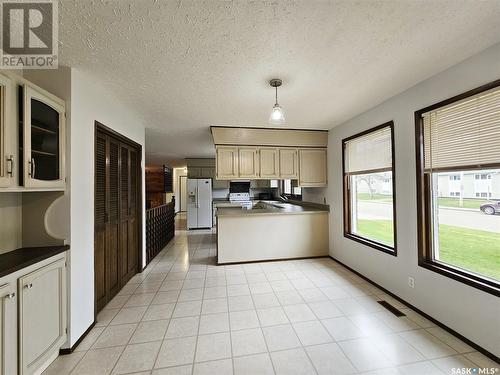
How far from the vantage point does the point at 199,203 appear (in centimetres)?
697

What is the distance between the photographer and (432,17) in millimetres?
1327

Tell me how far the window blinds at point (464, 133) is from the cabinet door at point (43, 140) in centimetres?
341

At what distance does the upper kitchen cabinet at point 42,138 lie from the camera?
4.66 feet

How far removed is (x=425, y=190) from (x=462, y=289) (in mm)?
937

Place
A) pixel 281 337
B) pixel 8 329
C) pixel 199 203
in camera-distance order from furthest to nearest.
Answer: pixel 199 203
pixel 281 337
pixel 8 329

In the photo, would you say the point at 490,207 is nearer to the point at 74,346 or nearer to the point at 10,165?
the point at 10,165

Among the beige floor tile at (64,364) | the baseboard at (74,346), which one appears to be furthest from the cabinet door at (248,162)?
the beige floor tile at (64,364)

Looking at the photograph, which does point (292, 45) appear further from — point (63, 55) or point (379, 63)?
point (63, 55)

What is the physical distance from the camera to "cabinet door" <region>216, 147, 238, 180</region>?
383 centimetres

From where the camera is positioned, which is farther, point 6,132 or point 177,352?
point 177,352

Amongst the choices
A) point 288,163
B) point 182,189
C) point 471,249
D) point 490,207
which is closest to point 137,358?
point 471,249

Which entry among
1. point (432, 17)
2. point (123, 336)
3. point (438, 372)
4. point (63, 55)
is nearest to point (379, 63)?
point (432, 17)

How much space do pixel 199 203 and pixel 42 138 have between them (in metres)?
5.40

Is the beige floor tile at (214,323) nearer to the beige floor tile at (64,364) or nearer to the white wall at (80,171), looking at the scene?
the beige floor tile at (64,364)
